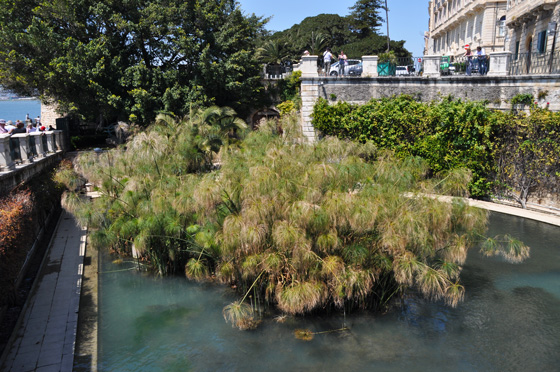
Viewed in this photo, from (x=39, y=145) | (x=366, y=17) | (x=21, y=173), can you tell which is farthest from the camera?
(x=366, y=17)

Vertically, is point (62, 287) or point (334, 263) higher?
point (334, 263)

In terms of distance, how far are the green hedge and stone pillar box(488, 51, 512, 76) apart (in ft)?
5.91

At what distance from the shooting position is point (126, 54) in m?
22.8

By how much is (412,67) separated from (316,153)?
1374 cm

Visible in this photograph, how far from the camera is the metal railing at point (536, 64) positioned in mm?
17375

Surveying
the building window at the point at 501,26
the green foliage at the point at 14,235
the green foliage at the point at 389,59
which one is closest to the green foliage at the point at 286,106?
the green foliage at the point at 389,59

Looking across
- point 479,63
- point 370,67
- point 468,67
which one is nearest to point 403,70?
point 370,67

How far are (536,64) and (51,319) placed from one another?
804 inches

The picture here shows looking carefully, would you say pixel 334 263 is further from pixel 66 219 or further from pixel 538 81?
pixel 538 81

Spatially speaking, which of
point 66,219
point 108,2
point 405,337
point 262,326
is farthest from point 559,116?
point 108,2

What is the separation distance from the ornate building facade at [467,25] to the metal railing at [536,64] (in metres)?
8.86

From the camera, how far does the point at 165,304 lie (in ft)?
32.2

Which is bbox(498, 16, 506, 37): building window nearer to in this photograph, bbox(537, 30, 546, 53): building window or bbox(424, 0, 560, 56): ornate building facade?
bbox(424, 0, 560, 56): ornate building facade

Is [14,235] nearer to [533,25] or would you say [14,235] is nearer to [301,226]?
[301,226]
